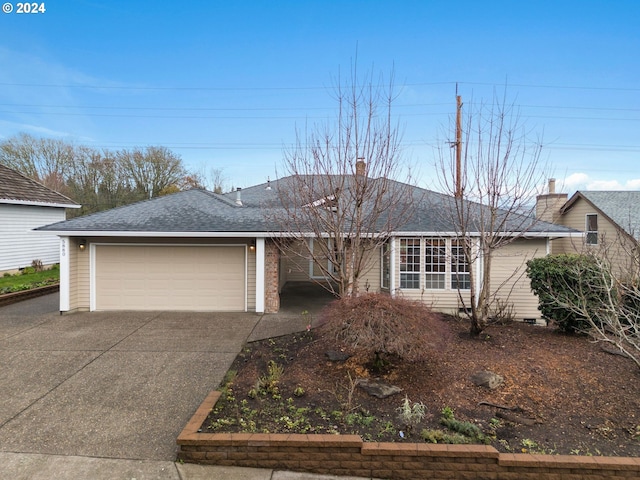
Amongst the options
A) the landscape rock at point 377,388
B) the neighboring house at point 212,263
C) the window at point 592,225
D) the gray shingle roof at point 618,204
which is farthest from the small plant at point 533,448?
the window at point 592,225

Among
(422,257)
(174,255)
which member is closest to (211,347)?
(174,255)

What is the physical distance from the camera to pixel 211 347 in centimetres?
654

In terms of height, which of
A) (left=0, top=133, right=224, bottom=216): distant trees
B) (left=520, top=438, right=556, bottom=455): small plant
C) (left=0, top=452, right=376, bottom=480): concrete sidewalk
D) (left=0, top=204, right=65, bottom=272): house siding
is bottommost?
(left=0, top=452, right=376, bottom=480): concrete sidewalk

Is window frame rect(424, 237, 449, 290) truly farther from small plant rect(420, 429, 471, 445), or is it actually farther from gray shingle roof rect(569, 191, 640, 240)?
gray shingle roof rect(569, 191, 640, 240)

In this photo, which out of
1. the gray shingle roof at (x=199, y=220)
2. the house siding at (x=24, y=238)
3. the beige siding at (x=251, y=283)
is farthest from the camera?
the house siding at (x=24, y=238)

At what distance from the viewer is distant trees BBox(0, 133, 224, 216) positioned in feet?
88.7

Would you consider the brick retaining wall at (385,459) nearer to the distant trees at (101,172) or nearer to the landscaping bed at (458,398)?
the landscaping bed at (458,398)

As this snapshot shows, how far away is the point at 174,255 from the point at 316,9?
9.10 metres

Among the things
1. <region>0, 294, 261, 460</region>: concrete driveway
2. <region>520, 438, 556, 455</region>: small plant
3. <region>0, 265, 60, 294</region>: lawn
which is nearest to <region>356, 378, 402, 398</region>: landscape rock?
<region>520, 438, 556, 455</region>: small plant

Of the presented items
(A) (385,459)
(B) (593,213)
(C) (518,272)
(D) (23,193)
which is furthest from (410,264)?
(D) (23,193)

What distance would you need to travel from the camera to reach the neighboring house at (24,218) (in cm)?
1411

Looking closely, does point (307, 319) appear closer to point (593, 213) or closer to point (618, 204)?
point (593, 213)

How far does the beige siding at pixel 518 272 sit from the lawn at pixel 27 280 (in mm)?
14012

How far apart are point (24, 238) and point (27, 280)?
305 centimetres
